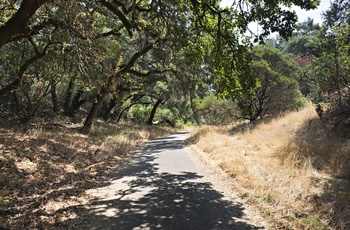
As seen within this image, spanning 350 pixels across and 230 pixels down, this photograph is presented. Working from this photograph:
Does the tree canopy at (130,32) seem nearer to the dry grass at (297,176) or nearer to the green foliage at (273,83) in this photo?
the dry grass at (297,176)

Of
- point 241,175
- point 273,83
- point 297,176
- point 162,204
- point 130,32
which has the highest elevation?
point 130,32

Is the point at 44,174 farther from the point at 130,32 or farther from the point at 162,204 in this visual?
the point at 130,32

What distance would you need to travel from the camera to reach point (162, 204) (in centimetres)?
596

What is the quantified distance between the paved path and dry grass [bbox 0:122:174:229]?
24.2 inches

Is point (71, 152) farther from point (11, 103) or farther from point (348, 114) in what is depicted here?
point (348, 114)

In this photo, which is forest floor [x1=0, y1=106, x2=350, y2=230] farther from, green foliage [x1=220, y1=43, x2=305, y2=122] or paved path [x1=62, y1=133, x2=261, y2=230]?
green foliage [x1=220, y1=43, x2=305, y2=122]

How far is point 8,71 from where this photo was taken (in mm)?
12703

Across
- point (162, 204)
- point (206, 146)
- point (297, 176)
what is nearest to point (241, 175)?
point (297, 176)

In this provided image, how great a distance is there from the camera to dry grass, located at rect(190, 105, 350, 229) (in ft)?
16.6

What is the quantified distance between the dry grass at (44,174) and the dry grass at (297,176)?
13.2 feet

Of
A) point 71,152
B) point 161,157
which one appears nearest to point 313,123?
point 161,157

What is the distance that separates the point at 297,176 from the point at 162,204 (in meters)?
3.48

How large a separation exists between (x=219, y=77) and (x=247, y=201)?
10.7ft

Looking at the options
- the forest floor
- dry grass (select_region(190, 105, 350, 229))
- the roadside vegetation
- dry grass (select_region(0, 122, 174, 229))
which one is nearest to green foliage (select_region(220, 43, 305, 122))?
the roadside vegetation
